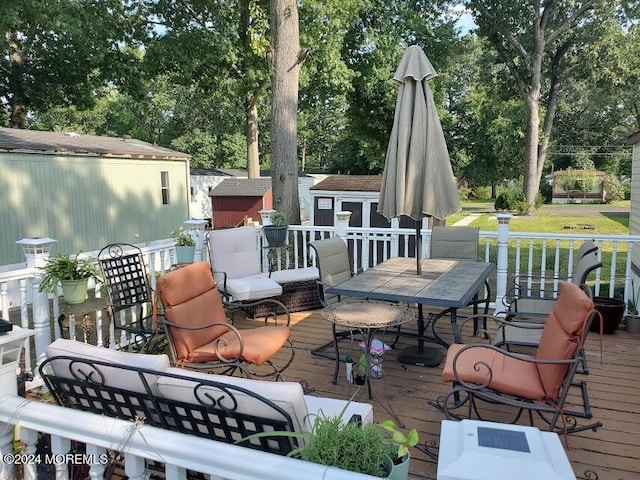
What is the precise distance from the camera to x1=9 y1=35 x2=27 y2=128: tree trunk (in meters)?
14.5

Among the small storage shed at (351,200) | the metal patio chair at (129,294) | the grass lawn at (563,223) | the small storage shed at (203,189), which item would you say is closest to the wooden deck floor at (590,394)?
the metal patio chair at (129,294)

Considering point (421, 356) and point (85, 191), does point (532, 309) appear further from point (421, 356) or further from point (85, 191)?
point (85, 191)

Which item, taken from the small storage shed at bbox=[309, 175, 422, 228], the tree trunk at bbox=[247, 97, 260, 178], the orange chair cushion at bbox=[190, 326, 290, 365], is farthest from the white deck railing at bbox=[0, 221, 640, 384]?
the tree trunk at bbox=[247, 97, 260, 178]

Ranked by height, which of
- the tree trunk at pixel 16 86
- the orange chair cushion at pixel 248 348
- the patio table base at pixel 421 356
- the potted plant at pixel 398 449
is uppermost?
Answer: the tree trunk at pixel 16 86

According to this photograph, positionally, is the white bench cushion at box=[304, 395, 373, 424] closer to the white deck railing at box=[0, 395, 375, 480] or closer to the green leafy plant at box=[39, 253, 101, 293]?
the white deck railing at box=[0, 395, 375, 480]

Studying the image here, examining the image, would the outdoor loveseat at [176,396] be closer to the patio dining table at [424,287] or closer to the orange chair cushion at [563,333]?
the orange chair cushion at [563,333]

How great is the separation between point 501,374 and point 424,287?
45.2 inches

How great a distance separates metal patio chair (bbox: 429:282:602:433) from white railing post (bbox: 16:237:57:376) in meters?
2.78

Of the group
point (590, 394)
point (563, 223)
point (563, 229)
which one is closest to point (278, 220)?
point (590, 394)

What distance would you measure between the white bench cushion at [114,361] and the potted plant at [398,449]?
94cm

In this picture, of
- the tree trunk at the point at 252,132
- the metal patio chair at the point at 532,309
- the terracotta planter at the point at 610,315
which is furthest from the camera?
the tree trunk at the point at 252,132

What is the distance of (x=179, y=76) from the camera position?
13641 millimetres

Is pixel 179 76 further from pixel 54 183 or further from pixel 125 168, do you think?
pixel 54 183

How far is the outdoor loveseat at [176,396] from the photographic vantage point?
1669mm
